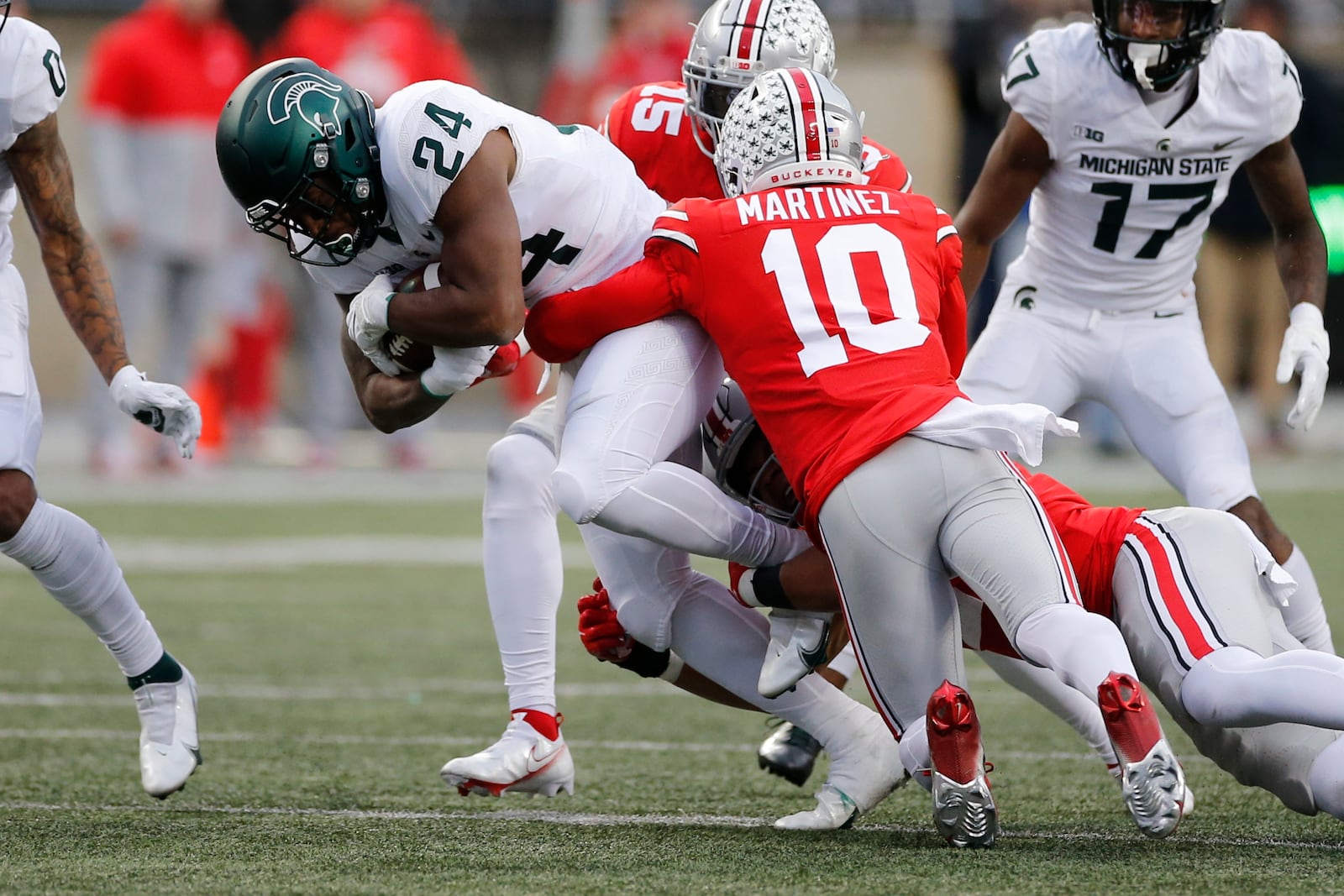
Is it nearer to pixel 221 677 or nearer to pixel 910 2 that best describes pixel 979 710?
pixel 221 677

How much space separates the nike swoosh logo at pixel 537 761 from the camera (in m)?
3.52

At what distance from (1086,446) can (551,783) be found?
8903mm

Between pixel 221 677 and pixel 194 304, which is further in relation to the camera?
pixel 194 304

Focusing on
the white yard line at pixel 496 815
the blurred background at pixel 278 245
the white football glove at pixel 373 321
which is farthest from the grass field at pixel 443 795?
the blurred background at pixel 278 245

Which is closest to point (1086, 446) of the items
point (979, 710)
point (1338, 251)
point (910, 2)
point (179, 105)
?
point (1338, 251)

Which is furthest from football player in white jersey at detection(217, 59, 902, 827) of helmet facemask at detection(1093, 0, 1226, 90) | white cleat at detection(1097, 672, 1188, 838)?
helmet facemask at detection(1093, 0, 1226, 90)

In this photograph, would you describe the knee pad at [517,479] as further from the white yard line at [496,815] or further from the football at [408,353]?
the white yard line at [496,815]

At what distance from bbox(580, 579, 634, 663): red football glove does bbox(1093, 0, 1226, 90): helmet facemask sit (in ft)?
5.54

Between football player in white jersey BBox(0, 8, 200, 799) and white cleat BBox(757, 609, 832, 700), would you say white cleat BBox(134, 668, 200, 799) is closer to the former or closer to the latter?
football player in white jersey BBox(0, 8, 200, 799)

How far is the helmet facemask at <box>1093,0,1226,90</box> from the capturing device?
13.5 ft

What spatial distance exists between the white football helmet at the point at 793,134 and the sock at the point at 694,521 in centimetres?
55

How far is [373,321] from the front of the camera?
3.52m

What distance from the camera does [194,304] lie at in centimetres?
1012

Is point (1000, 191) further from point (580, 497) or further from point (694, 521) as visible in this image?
point (580, 497)
